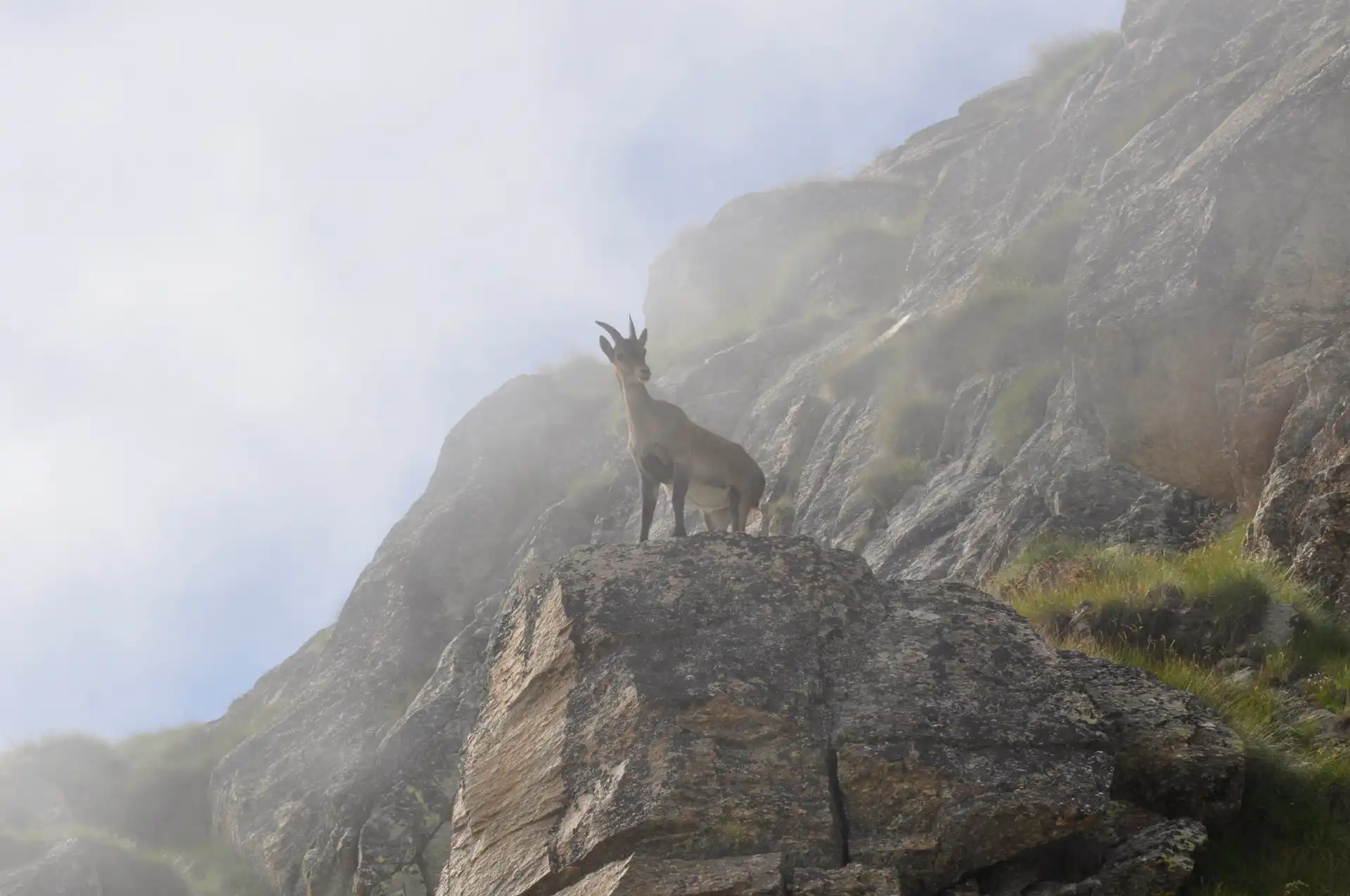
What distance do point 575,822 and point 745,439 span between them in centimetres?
1389

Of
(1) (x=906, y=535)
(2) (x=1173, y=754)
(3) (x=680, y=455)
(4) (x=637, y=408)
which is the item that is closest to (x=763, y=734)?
(2) (x=1173, y=754)

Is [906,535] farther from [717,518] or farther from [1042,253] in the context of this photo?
[1042,253]

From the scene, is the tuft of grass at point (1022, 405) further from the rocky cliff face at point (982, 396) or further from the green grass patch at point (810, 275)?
the green grass patch at point (810, 275)

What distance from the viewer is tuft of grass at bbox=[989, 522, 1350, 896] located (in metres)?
6.24

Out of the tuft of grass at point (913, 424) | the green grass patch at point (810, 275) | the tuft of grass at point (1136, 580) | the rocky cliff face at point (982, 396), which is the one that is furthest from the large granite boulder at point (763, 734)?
the green grass patch at point (810, 275)

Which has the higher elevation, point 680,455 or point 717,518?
point 680,455

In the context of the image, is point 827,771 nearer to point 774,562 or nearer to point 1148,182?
point 774,562

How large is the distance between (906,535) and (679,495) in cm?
270

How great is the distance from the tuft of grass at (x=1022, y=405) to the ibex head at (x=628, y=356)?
13.2 feet

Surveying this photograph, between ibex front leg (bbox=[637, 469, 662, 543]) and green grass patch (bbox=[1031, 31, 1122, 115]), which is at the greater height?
green grass patch (bbox=[1031, 31, 1122, 115])

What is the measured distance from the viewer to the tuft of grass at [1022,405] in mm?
13812

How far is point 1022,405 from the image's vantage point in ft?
46.6

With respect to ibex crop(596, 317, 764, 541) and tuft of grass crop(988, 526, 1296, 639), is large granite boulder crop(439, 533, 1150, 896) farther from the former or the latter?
ibex crop(596, 317, 764, 541)

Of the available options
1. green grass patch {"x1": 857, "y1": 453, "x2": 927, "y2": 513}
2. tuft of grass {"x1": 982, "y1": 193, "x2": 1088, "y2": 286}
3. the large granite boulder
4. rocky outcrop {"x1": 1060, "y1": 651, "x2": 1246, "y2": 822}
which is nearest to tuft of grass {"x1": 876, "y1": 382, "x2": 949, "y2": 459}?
green grass patch {"x1": 857, "y1": 453, "x2": 927, "y2": 513}
